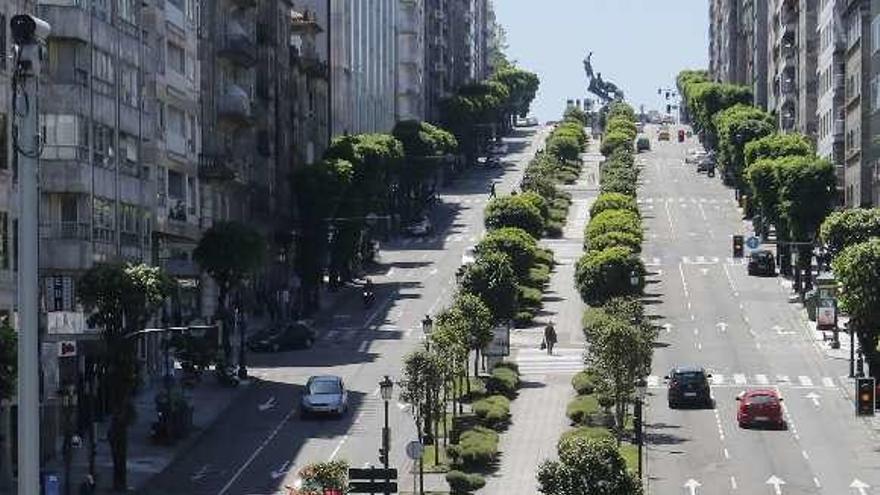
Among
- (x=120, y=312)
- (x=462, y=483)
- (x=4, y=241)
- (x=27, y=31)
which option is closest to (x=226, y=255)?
(x=4, y=241)

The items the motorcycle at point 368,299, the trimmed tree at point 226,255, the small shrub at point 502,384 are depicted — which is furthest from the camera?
the motorcycle at point 368,299

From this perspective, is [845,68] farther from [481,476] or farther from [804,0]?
[481,476]

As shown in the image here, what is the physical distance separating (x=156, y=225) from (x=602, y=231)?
44385 millimetres

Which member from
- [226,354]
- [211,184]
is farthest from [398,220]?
[226,354]

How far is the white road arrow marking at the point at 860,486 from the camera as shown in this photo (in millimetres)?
66350

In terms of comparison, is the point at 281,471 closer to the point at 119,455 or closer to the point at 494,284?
the point at 119,455

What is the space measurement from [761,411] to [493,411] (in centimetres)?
1003

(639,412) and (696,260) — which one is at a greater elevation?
(696,260)

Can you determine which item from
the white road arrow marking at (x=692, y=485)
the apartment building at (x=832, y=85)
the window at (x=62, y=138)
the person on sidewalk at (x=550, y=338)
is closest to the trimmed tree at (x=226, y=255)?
the person on sidewalk at (x=550, y=338)

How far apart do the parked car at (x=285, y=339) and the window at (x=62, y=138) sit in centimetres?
2734

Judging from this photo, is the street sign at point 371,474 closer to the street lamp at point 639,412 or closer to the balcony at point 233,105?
the street lamp at point 639,412

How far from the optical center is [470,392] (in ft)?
284

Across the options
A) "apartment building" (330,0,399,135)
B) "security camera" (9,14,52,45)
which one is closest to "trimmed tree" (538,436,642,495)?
"security camera" (9,14,52,45)

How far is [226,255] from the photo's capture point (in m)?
101
